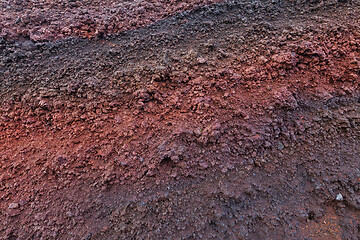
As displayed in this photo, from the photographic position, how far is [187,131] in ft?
8.68

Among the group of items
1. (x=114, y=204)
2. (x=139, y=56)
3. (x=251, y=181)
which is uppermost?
(x=139, y=56)

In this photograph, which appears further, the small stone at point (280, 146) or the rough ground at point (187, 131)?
the small stone at point (280, 146)

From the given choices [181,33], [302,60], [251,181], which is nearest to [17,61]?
[181,33]

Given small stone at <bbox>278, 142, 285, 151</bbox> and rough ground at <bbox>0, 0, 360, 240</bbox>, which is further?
small stone at <bbox>278, 142, 285, 151</bbox>

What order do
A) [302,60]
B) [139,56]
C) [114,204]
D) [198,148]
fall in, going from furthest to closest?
1. [139,56]
2. [302,60]
3. [198,148]
4. [114,204]

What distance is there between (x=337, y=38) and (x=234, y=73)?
173cm

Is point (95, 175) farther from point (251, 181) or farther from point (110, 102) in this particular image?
point (251, 181)

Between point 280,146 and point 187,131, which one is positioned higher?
point 187,131

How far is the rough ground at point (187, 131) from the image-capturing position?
250 centimetres

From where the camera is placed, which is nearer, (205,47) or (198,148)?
(198,148)

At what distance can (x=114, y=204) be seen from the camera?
2508 mm

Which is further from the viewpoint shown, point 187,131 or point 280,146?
point 280,146

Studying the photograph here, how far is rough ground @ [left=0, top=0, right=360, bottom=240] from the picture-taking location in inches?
98.3

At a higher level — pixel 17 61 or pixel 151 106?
pixel 17 61
